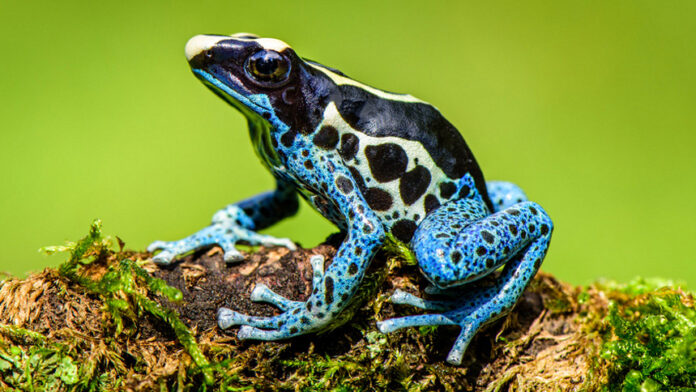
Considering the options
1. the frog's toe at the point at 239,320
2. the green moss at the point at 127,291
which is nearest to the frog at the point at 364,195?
the frog's toe at the point at 239,320

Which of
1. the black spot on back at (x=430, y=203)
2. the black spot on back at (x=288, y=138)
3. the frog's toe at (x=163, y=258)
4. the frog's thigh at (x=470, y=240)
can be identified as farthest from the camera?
the black spot on back at (x=430, y=203)

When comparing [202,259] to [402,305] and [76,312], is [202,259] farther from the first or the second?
[402,305]

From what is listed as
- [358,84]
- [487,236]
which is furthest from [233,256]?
[487,236]

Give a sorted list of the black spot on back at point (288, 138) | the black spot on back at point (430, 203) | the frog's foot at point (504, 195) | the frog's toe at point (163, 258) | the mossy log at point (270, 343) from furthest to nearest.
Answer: the frog's foot at point (504, 195)
the black spot on back at point (430, 203)
the black spot on back at point (288, 138)
the frog's toe at point (163, 258)
the mossy log at point (270, 343)

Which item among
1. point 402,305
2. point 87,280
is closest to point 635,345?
point 402,305

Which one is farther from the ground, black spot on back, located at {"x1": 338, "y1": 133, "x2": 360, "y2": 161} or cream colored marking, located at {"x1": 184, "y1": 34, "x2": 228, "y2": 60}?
cream colored marking, located at {"x1": 184, "y1": 34, "x2": 228, "y2": 60}

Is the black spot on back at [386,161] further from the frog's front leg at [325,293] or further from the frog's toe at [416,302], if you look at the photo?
the frog's toe at [416,302]

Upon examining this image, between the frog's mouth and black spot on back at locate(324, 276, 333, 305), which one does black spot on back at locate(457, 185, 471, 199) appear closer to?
black spot on back at locate(324, 276, 333, 305)

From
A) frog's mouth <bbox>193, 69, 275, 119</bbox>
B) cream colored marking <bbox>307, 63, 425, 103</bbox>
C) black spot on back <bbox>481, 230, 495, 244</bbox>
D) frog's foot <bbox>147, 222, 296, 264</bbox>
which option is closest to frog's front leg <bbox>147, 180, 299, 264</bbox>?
frog's foot <bbox>147, 222, 296, 264</bbox>
